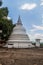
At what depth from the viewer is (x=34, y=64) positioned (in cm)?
266

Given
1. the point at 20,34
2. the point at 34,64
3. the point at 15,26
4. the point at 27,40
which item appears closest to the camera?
the point at 34,64

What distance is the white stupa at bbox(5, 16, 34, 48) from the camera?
20547mm

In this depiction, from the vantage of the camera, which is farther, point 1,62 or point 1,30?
point 1,30

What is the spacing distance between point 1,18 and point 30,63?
1689 centimetres

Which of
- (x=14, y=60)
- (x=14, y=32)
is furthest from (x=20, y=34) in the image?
(x=14, y=60)

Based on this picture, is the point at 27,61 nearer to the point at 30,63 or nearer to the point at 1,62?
the point at 30,63

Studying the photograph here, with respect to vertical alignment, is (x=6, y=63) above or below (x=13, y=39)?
above

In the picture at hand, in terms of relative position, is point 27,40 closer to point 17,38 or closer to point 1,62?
point 17,38

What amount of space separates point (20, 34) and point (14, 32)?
2.80ft

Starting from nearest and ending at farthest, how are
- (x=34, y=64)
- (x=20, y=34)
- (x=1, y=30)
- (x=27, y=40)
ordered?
(x=34, y=64), (x=1, y=30), (x=27, y=40), (x=20, y=34)

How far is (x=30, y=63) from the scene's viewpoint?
8.83ft

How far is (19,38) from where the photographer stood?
2247cm

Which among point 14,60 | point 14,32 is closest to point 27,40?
point 14,32

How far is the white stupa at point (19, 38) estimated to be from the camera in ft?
67.4
